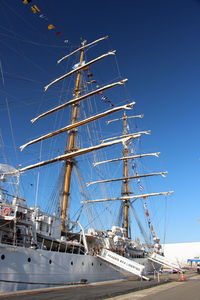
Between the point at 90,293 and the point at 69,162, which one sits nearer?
the point at 90,293

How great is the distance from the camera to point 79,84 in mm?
36219

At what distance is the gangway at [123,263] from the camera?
2101cm

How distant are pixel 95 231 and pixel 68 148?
1072cm

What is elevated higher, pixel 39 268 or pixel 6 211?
pixel 6 211

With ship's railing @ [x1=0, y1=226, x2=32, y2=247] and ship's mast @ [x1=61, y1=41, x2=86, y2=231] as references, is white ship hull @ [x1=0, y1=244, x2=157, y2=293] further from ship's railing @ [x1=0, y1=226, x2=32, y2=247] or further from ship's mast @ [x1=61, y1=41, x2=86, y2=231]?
ship's mast @ [x1=61, y1=41, x2=86, y2=231]

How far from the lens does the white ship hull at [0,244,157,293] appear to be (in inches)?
539

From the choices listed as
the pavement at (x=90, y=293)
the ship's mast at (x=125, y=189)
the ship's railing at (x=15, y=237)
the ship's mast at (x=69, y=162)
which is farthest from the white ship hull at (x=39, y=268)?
the ship's mast at (x=125, y=189)

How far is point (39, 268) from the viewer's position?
1581cm

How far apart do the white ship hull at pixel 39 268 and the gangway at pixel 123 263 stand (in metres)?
1.41

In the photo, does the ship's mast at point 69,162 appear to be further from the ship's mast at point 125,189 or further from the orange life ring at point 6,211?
the ship's mast at point 125,189

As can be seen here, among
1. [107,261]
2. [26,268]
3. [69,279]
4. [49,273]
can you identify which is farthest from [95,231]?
[26,268]

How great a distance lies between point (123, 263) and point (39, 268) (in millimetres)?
8553

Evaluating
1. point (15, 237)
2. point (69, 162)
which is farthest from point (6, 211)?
point (69, 162)

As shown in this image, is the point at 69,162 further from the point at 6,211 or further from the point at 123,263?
the point at 6,211
